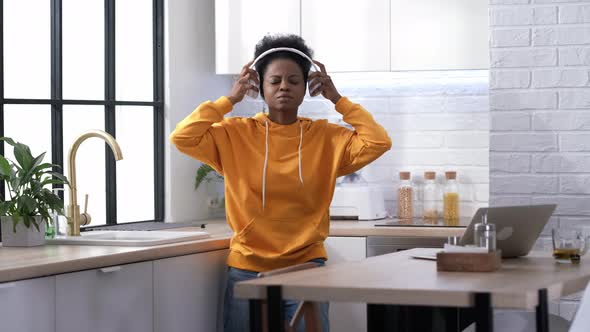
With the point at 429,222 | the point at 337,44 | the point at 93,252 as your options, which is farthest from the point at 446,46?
the point at 93,252

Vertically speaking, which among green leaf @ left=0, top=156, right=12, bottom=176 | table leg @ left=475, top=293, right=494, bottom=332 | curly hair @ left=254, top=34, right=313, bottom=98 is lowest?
table leg @ left=475, top=293, right=494, bottom=332

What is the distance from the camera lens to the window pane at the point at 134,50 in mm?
4595

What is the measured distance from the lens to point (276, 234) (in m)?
3.58

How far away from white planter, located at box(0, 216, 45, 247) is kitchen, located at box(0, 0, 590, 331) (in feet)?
0.37

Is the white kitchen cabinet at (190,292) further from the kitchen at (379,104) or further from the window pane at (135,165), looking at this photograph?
the window pane at (135,165)

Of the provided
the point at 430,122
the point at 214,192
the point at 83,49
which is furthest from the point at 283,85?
the point at 214,192

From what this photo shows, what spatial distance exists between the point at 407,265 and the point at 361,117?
3.25ft

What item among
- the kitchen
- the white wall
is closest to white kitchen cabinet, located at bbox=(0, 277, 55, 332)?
the kitchen

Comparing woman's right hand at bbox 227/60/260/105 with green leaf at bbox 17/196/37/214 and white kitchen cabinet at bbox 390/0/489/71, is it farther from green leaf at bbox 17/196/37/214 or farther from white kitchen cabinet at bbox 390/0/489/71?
white kitchen cabinet at bbox 390/0/489/71

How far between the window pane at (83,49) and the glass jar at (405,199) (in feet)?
4.95

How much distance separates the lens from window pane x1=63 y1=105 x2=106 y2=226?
171 inches

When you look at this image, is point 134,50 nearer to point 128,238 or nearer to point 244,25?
point 244,25

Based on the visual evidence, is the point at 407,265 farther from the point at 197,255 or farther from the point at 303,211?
the point at 197,255

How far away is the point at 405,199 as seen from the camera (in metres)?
4.85
